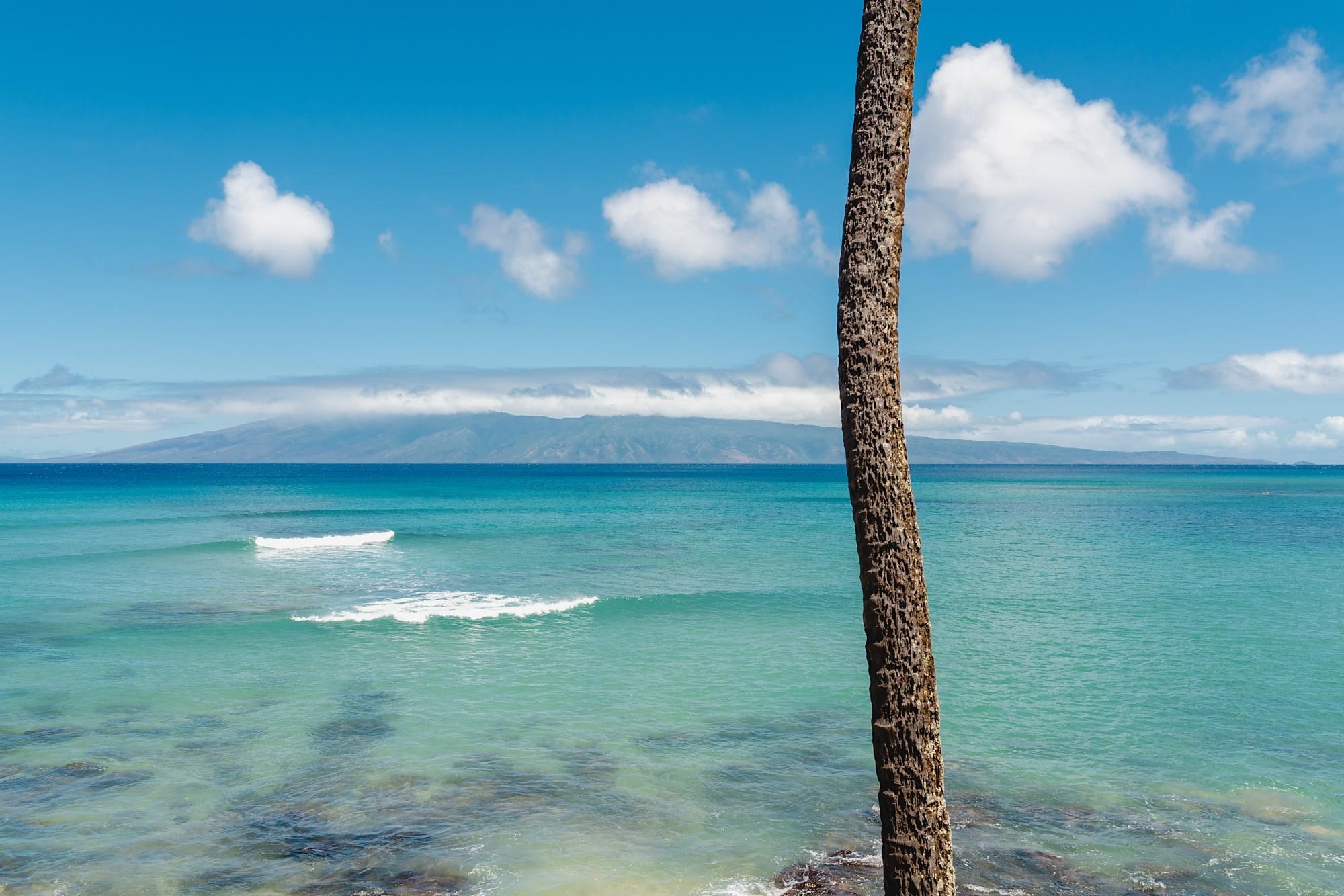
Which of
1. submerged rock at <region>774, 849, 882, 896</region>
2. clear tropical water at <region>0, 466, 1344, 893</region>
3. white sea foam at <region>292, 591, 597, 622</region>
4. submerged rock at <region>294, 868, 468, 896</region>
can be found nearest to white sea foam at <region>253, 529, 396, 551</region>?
clear tropical water at <region>0, 466, 1344, 893</region>

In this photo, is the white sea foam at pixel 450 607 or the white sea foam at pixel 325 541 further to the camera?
the white sea foam at pixel 325 541

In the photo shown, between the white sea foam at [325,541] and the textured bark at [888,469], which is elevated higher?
the textured bark at [888,469]

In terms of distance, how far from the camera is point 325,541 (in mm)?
50156

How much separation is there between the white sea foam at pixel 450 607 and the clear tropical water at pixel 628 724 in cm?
25

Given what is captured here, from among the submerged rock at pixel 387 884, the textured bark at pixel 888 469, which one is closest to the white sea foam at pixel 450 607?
the submerged rock at pixel 387 884

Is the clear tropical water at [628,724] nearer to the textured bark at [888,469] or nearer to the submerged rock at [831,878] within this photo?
the submerged rock at [831,878]

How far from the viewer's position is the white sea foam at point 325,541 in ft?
155

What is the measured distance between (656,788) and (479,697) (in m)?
6.30

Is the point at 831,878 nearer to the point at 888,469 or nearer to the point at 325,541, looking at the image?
the point at 888,469

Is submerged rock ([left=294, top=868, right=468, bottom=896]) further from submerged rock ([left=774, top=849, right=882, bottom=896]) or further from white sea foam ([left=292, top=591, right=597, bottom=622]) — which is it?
white sea foam ([left=292, top=591, right=597, bottom=622])

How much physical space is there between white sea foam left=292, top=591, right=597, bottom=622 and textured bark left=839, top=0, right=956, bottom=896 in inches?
896

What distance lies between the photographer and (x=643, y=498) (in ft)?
332

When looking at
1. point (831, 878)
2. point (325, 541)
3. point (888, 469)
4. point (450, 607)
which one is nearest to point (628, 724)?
point (831, 878)

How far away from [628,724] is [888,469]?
1257cm
